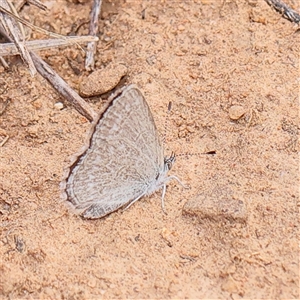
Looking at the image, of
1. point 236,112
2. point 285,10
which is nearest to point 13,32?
point 236,112

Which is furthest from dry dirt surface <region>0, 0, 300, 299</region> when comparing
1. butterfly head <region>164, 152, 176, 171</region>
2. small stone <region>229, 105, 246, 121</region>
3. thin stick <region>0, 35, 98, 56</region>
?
thin stick <region>0, 35, 98, 56</region>

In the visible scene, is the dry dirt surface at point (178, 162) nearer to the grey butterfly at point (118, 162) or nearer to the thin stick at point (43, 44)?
the grey butterfly at point (118, 162)

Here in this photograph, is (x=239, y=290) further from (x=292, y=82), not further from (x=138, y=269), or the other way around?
(x=292, y=82)

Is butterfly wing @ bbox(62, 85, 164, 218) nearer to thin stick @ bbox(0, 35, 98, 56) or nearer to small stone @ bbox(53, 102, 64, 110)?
small stone @ bbox(53, 102, 64, 110)

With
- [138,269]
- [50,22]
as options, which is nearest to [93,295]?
[138,269]

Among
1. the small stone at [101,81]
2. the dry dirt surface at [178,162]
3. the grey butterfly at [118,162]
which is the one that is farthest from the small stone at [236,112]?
the small stone at [101,81]

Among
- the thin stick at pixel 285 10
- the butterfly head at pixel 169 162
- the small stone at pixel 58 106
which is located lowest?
the small stone at pixel 58 106

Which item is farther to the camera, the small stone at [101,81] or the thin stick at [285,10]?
the thin stick at [285,10]
